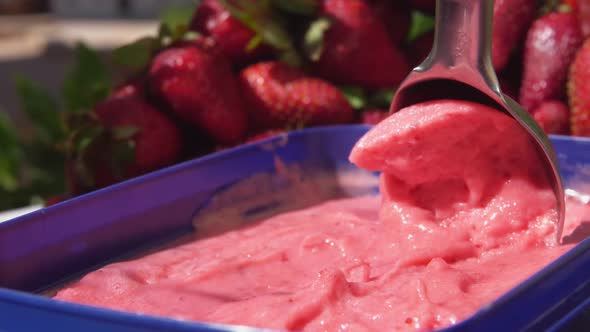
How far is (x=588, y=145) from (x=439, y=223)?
0.32 meters

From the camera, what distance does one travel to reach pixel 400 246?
95cm

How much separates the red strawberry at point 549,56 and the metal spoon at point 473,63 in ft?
1.43

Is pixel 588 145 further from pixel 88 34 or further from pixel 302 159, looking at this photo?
pixel 88 34

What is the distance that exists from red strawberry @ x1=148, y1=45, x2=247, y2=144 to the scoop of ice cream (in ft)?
1.54

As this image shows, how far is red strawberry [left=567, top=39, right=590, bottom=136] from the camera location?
50.8 inches

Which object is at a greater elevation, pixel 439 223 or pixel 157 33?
pixel 157 33

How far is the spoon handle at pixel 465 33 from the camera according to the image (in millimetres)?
899

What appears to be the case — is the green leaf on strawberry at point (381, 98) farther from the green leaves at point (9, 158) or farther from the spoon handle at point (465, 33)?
the green leaves at point (9, 158)

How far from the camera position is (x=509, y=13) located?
55.0 inches

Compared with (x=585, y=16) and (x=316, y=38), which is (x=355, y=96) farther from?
(x=585, y=16)

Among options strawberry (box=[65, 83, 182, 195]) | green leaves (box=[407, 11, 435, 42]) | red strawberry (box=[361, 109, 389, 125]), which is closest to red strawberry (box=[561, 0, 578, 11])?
green leaves (box=[407, 11, 435, 42])

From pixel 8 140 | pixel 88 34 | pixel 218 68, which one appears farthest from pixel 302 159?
pixel 88 34

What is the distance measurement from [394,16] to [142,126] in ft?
2.02

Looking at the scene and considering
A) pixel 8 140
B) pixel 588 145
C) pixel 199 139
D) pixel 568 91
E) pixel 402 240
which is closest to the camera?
pixel 402 240
